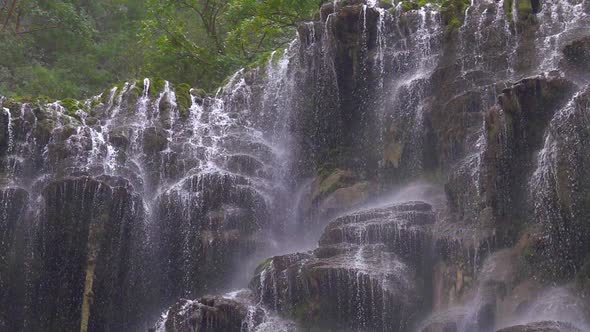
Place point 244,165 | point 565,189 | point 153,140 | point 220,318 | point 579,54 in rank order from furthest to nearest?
point 153,140 < point 244,165 < point 579,54 < point 220,318 < point 565,189

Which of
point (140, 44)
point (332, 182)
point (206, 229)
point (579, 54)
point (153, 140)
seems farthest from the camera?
point (140, 44)

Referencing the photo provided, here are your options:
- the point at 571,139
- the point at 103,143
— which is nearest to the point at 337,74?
the point at 103,143

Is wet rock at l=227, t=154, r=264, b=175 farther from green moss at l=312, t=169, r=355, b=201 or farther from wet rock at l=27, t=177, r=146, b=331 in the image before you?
wet rock at l=27, t=177, r=146, b=331

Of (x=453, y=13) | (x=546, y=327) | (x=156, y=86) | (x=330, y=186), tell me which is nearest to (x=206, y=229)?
(x=330, y=186)

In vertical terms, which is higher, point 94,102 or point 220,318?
point 94,102

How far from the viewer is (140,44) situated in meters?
29.1

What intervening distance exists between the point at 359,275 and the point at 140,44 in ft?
56.7

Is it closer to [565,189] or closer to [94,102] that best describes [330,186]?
[565,189]

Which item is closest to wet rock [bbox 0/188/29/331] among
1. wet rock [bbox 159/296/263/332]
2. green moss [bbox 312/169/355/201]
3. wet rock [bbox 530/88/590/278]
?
wet rock [bbox 159/296/263/332]

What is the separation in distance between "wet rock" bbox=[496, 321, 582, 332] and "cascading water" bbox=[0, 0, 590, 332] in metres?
1.20

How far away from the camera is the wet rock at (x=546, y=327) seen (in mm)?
11312

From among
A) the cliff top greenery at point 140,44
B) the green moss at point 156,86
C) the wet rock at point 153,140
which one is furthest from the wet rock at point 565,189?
the cliff top greenery at point 140,44

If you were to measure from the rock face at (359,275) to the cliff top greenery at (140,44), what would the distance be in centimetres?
1220

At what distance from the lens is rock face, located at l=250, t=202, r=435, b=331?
565 inches
